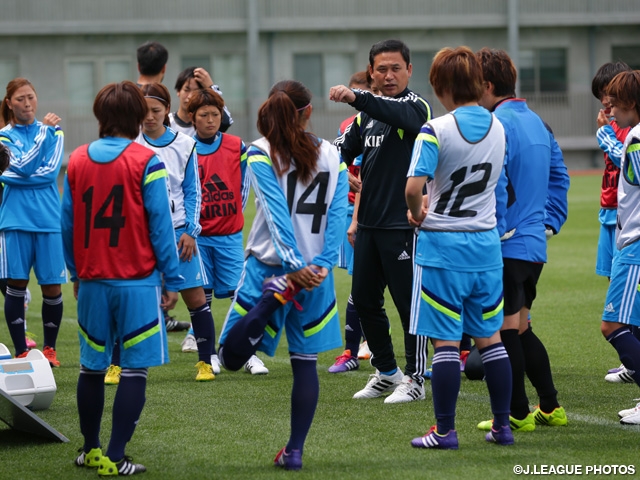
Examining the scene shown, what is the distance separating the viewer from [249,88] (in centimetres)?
3506

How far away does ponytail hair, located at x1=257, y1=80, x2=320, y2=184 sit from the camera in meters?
4.87

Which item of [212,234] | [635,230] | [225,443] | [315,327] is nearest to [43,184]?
[212,234]

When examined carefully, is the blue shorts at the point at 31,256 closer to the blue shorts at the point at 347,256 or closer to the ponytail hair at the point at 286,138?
the blue shorts at the point at 347,256

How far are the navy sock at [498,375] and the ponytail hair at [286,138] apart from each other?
1320 millimetres

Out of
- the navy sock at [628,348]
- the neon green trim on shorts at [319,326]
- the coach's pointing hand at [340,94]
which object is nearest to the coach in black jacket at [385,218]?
the coach's pointing hand at [340,94]

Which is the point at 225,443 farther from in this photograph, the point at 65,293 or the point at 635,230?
the point at 65,293

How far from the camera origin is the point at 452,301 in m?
5.06

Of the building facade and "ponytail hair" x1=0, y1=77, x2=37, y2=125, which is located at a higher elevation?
the building facade

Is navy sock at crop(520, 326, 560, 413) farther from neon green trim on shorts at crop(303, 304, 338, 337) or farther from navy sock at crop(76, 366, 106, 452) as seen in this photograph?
navy sock at crop(76, 366, 106, 452)

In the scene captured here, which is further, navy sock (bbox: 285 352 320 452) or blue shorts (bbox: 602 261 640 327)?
blue shorts (bbox: 602 261 640 327)

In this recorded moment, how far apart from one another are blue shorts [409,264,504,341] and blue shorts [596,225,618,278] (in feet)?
7.58

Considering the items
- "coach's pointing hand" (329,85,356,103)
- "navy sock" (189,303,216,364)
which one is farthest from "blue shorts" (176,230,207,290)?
"coach's pointing hand" (329,85,356,103)

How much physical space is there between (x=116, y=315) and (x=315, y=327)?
0.96m

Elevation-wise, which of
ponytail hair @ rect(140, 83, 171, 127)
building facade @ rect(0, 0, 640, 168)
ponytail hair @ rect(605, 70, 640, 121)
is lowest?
ponytail hair @ rect(605, 70, 640, 121)
